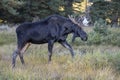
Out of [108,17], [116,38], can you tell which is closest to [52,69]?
[116,38]

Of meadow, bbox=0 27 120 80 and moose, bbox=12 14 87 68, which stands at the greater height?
moose, bbox=12 14 87 68

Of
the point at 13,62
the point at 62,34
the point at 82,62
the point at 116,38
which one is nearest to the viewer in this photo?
the point at 82,62

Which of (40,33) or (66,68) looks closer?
(66,68)

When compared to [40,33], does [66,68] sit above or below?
below

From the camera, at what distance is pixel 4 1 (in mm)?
27594

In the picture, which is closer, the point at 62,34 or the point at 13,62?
the point at 13,62

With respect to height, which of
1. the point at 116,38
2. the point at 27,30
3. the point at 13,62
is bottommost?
the point at 116,38

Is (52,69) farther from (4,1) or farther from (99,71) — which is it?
(4,1)

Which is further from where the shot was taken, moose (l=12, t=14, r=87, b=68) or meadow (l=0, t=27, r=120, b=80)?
moose (l=12, t=14, r=87, b=68)

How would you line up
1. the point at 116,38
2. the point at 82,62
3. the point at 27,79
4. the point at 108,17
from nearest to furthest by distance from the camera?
the point at 27,79 < the point at 82,62 < the point at 116,38 < the point at 108,17

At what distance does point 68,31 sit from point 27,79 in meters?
3.85

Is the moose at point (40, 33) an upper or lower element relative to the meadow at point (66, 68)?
upper

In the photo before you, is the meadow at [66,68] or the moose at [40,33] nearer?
the meadow at [66,68]

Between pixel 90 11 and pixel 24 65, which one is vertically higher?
pixel 24 65
